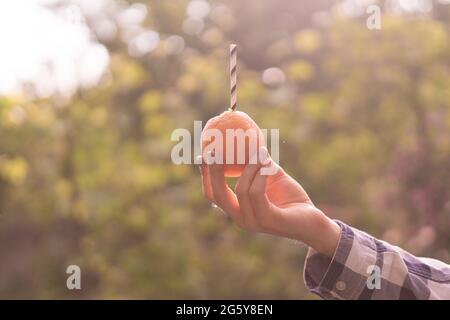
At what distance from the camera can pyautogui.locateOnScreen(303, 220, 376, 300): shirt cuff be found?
1008 millimetres

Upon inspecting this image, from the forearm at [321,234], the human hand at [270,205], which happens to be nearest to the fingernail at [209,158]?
the human hand at [270,205]

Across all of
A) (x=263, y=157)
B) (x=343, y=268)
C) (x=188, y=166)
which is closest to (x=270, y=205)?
(x=263, y=157)

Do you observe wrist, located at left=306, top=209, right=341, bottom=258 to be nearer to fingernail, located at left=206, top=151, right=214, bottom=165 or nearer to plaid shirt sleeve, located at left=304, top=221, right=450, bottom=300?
plaid shirt sleeve, located at left=304, top=221, right=450, bottom=300

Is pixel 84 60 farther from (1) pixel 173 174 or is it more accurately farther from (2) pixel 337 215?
(2) pixel 337 215

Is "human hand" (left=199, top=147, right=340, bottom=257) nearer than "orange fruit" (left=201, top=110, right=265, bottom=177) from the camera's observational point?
Yes

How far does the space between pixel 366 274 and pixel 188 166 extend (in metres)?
3.24

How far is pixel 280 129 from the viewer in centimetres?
403

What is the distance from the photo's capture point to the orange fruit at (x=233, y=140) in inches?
43.2

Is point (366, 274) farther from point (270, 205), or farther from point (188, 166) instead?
point (188, 166)

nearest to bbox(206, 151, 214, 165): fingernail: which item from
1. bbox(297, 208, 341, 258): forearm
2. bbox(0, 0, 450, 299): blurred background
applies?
bbox(297, 208, 341, 258): forearm

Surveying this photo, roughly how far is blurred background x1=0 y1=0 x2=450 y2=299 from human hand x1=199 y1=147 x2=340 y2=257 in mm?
2726

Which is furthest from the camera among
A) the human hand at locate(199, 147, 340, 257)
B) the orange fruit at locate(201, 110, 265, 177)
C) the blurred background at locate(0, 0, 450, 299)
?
the blurred background at locate(0, 0, 450, 299)
